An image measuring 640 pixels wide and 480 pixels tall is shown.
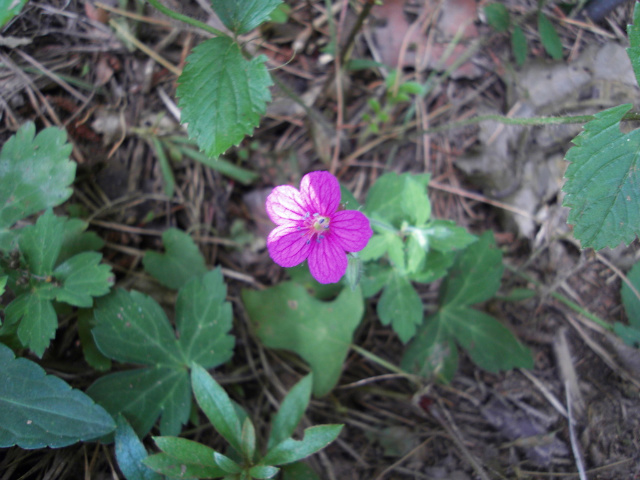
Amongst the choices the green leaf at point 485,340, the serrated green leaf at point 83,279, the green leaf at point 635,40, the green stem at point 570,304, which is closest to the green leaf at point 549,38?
the green leaf at point 635,40

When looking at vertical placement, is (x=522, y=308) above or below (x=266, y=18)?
below

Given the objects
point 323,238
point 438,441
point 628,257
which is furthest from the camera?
point 628,257

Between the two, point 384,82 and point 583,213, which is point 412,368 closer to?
point 583,213

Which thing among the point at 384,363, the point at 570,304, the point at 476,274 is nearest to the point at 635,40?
the point at 476,274

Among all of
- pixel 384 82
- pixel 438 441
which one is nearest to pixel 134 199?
pixel 384 82

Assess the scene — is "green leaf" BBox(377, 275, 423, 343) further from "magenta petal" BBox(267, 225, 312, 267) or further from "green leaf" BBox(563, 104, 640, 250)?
"green leaf" BBox(563, 104, 640, 250)

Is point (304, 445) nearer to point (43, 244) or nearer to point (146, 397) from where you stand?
point (146, 397)

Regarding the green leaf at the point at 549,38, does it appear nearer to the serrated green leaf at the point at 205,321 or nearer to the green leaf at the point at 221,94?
the green leaf at the point at 221,94
